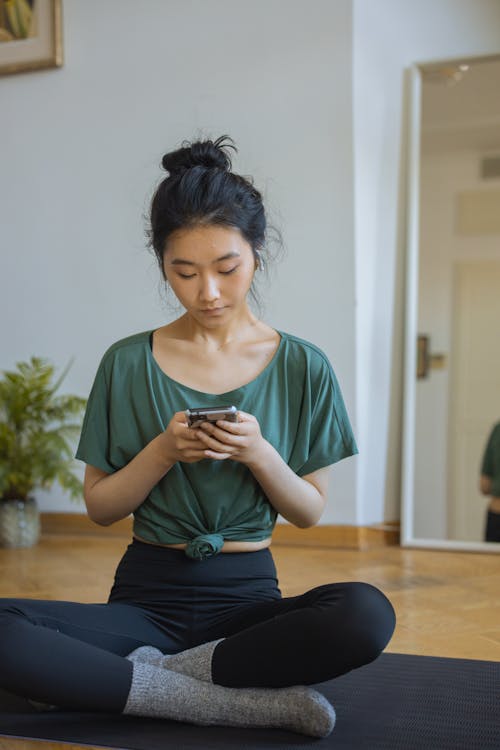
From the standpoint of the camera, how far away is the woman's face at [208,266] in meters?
1.47

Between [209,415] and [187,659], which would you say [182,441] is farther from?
[187,659]

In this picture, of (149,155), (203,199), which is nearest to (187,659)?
(203,199)

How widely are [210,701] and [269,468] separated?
0.37 meters

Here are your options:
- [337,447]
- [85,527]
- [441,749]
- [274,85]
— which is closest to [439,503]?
[85,527]

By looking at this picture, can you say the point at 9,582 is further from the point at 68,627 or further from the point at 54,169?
the point at 54,169

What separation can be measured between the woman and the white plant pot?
6.92ft

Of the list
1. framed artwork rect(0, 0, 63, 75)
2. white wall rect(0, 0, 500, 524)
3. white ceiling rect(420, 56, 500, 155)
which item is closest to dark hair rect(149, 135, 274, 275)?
white wall rect(0, 0, 500, 524)

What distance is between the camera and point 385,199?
3.58 meters

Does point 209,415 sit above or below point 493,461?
above

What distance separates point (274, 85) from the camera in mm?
3469

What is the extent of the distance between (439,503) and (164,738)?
240cm

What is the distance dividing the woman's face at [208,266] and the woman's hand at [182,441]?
214 mm

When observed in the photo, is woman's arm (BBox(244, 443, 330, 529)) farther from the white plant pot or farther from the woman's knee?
the white plant pot

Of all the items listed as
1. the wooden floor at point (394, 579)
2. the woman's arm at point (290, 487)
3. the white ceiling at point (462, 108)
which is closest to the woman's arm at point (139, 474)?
the woman's arm at point (290, 487)
